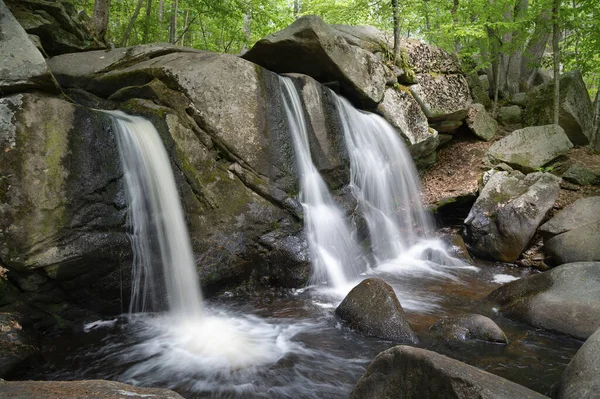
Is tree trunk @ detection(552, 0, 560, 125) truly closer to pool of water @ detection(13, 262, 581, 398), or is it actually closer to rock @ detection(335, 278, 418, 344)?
pool of water @ detection(13, 262, 581, 398)

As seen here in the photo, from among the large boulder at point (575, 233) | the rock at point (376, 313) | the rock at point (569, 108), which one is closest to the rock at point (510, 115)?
the rock at point (569, 108)

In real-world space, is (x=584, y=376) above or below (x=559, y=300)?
above

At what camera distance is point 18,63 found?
515 centimetres

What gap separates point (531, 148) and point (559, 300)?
597 centimetres

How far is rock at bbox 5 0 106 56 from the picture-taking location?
753 cm


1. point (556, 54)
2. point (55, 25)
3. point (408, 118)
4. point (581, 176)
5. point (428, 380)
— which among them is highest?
point (55, 25)

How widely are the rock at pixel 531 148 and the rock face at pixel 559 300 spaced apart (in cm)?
467

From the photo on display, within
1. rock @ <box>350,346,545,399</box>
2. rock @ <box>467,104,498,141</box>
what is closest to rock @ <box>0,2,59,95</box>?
rock @ <box>350,346,545,399</box>

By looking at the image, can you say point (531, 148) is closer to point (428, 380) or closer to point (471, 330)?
point (471, 330)

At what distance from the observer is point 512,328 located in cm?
540

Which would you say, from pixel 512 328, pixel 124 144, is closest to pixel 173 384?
pixel 124 144

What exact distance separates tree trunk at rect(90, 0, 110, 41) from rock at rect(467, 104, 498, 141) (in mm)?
10793

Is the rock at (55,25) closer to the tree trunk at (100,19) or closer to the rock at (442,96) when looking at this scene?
the tree trunk at (100,19)

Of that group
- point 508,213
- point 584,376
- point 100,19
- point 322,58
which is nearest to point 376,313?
point 584,376
